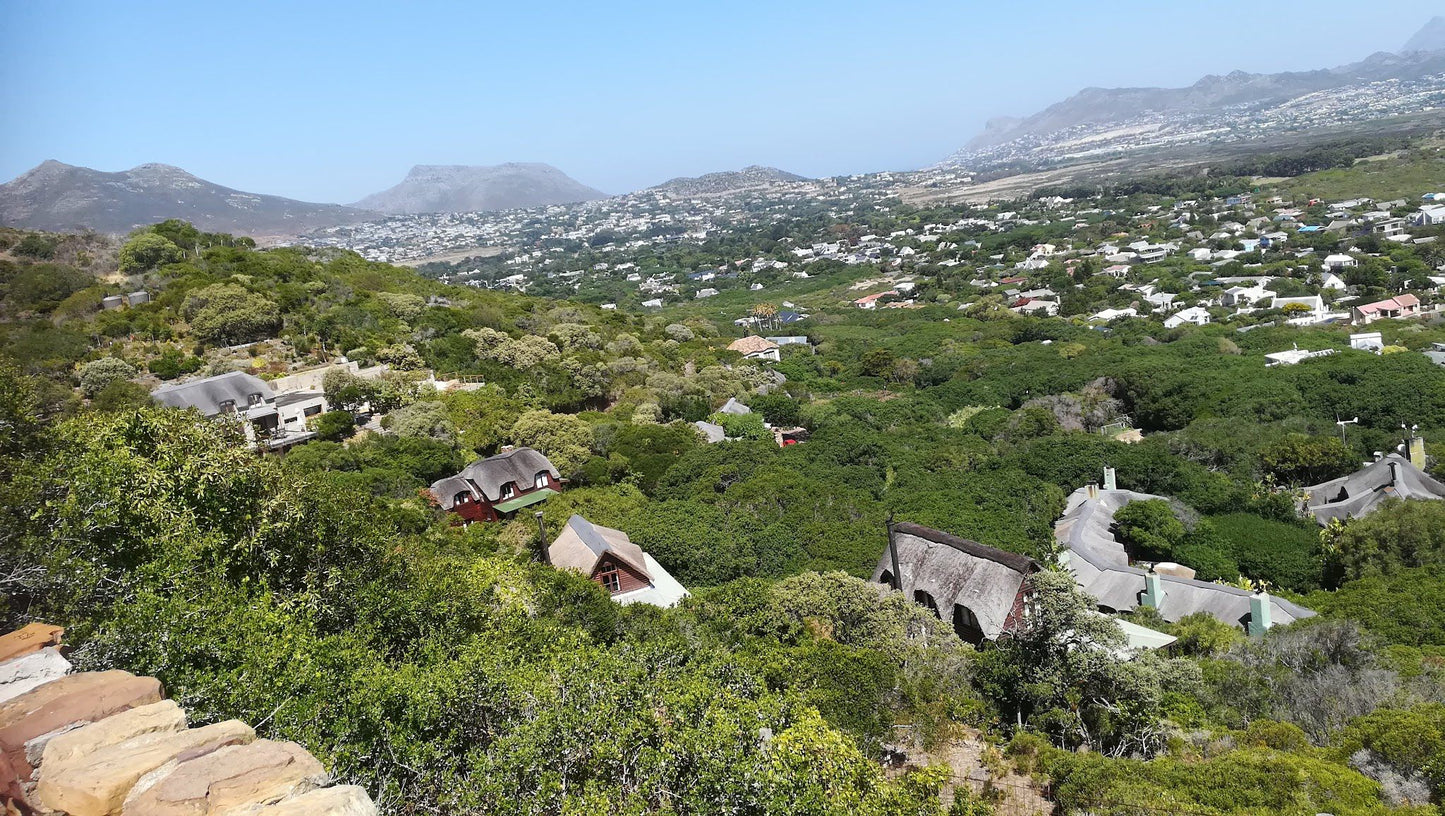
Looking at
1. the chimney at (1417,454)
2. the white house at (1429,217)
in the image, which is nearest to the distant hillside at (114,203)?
the chimney at (1417,454)

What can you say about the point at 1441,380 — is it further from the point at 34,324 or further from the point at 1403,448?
the point at 34,324

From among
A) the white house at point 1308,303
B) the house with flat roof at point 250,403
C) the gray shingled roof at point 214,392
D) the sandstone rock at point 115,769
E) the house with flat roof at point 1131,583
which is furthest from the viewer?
the white house at point 1308,303

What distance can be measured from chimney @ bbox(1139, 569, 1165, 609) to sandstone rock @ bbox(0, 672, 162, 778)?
60.5 ft

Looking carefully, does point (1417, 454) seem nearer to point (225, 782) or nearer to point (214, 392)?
point (225, 782)

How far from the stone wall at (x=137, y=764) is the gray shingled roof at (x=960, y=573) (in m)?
13.2

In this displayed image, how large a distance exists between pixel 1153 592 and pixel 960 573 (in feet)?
16.6

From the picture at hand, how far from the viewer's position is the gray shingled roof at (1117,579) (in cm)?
1700

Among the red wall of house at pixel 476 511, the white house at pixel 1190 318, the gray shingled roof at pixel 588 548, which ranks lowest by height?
the white house at pixel 1190 318

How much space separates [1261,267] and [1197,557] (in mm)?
55005

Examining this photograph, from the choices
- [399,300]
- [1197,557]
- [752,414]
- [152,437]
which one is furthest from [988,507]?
[399,300]

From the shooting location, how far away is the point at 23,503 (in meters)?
9.07

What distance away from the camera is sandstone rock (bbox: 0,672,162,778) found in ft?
16.1

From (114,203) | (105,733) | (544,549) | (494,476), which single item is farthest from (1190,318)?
(114,203)

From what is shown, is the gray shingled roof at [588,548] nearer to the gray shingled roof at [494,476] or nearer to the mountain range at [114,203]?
the gray shingled roof at [494,476]
